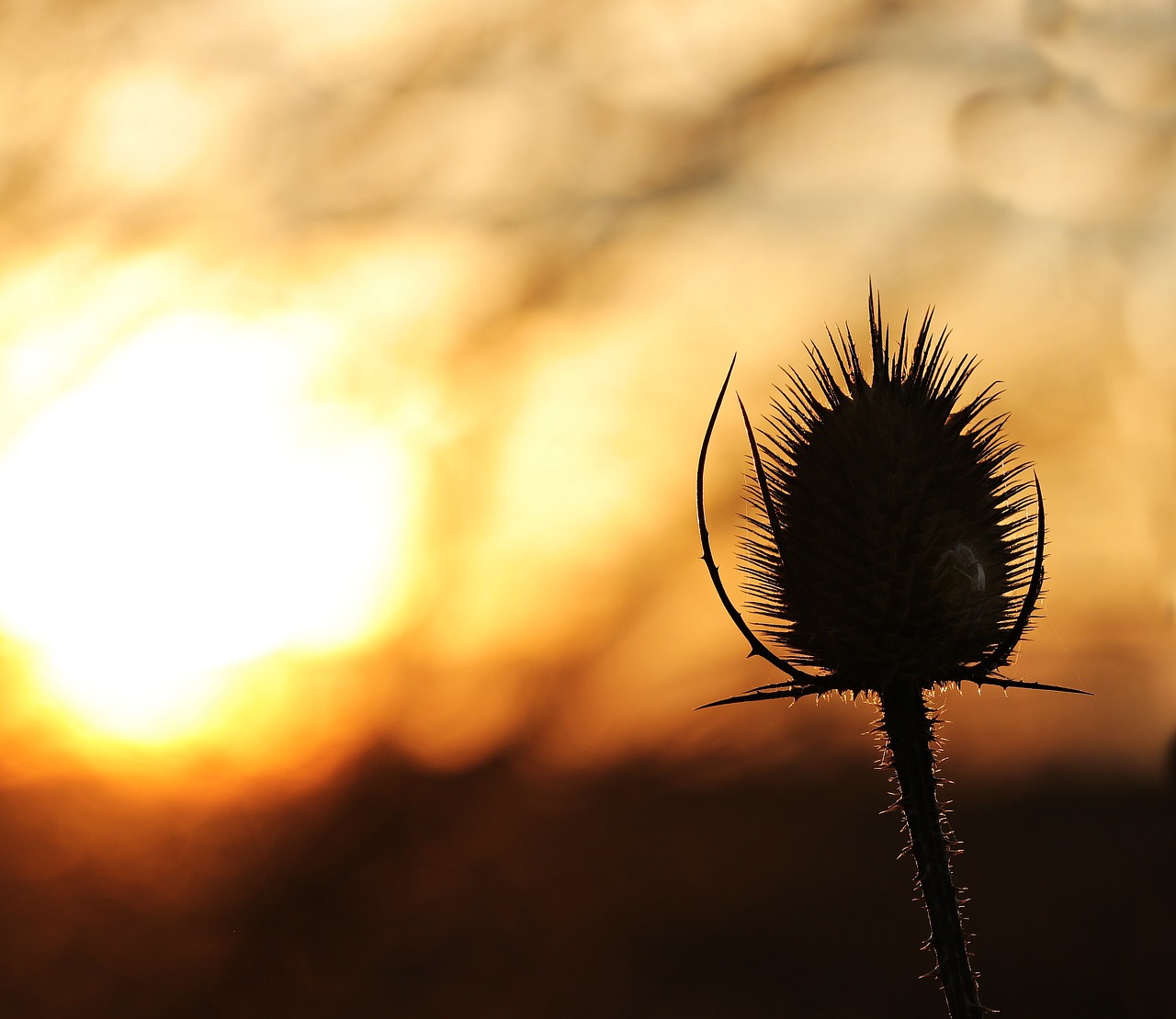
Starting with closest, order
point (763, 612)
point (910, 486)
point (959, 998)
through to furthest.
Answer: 1. point (959, 998)
2. point (910, 486)
3. point (763, 612)

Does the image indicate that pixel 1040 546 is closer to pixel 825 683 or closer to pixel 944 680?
pixel 944 680

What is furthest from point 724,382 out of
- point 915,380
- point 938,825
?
point 938,825

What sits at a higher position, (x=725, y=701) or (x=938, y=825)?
(x=725, y=701)

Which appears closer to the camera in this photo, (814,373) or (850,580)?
(850,580)

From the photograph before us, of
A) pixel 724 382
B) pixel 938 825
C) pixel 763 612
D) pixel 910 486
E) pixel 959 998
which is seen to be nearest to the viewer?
pixel 724 382

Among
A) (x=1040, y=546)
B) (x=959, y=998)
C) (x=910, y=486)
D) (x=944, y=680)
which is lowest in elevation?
(x=959, y=998)

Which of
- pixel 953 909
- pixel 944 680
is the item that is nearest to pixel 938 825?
pixel 953 909

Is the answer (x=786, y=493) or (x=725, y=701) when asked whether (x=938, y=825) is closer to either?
(x=725, y=701)
